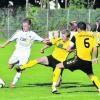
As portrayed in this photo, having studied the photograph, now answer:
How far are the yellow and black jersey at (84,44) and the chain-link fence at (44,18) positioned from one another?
31.6m

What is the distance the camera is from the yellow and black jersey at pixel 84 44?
14.7m

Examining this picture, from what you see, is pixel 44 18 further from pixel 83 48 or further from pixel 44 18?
pixel 83 48

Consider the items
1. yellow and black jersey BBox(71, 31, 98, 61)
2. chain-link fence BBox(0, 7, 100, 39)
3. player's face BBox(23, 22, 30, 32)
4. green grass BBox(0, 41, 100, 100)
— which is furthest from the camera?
chain-link fence BBox(0, 7, 100, 39)

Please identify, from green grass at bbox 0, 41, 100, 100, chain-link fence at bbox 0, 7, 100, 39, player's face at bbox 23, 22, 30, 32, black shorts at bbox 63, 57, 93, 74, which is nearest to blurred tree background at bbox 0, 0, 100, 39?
chain-link fence at bbox 0, 7, 100, 39

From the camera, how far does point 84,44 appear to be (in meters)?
14.8

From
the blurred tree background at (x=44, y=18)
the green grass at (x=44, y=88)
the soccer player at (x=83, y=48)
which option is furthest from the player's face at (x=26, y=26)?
the blurred tree background at (x=44, y=18)

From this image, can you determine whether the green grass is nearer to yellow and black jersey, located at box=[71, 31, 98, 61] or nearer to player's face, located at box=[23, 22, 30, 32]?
yellow and black jersey, located at box=[71, 31, 98, 61]

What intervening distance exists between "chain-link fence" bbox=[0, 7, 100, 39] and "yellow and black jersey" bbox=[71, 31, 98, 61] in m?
31.6

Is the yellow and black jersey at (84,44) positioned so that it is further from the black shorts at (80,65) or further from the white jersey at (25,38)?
the white jersey at (25,38)

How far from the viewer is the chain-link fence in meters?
46.9

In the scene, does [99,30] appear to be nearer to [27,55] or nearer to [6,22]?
[6,22]

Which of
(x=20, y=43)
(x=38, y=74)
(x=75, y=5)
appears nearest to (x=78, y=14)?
(x=75, y=5)

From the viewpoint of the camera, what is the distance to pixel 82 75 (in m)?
21.0

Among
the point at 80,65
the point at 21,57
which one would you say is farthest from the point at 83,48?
the point at 21,57
